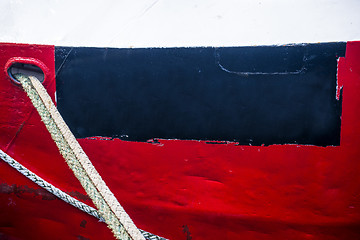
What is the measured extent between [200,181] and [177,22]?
0.67 m

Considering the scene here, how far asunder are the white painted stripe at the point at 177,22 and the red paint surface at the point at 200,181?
107 mm

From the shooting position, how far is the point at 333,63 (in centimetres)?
102

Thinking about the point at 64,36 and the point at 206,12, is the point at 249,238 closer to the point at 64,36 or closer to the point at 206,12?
the point at 206,12

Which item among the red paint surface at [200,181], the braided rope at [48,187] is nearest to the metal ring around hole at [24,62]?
the red paint surface at [200,181]

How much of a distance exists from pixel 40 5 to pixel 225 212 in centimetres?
117

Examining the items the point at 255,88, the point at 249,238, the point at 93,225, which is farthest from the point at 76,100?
the point at 249,238

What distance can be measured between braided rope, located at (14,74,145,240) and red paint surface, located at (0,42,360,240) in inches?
3.0

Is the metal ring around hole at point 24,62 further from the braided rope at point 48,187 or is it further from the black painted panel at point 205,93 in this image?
the braided rope at point 48,187

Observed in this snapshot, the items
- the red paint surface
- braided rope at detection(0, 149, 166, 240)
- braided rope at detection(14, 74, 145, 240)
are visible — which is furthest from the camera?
Answer: braided rope at detection(0, 149, 166, 240)

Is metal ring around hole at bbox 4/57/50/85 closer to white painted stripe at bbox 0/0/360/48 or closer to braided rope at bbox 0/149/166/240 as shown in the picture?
white painted stripe at bbox 0/0/360/48

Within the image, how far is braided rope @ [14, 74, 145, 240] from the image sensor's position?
0.98m

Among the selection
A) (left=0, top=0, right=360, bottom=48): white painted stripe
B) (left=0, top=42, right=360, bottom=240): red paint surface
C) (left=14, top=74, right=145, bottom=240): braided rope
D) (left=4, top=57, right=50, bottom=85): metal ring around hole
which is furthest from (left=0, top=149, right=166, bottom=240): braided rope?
(left=0, top=0, right=360, bottom=48): white painted stripe

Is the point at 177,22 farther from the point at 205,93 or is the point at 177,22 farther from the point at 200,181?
the point at 200,181

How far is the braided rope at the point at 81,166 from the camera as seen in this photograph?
98cm
